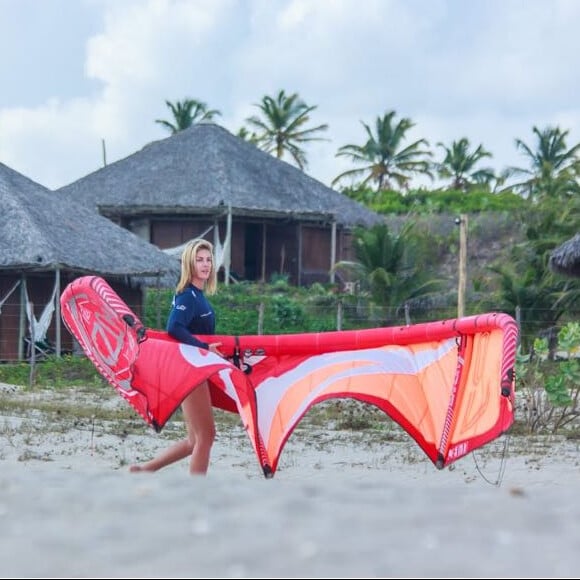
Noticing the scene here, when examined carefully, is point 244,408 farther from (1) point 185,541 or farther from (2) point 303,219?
(2) point 303,219

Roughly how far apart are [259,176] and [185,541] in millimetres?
25398

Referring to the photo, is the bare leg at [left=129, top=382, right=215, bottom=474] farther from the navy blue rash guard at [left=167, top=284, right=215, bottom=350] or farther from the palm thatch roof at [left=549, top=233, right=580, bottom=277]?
the palm thatch roof at [left=549, top=233, right=580, bottom=277]

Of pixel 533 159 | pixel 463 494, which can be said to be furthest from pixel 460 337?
pixel 533 159

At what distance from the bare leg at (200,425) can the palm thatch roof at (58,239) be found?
12157 mm

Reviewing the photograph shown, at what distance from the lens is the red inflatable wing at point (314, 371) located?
5.80 m

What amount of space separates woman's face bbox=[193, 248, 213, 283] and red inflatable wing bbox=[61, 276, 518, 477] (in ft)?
1.23

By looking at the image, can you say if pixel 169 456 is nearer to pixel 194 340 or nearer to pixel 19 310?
pixel 194 340

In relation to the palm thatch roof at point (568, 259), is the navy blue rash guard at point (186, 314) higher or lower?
lower

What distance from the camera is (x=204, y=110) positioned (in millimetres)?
44438

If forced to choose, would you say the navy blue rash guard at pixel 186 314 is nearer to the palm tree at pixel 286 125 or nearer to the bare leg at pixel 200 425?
the bare leg at pixel 200 425

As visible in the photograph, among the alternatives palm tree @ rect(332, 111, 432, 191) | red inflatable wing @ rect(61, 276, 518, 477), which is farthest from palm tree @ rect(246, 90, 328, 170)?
red inflatable wing @ rect(61, 276, 518, 477)

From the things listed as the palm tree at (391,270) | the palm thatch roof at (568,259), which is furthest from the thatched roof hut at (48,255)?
the palm thatch roof at (568,259)

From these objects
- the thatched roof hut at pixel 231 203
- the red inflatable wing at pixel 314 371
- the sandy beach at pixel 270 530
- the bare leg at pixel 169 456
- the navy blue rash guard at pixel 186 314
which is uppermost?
the thatched roof hut at pixel 231 203

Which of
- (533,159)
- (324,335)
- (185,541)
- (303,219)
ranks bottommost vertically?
(185,541)
